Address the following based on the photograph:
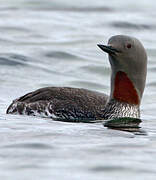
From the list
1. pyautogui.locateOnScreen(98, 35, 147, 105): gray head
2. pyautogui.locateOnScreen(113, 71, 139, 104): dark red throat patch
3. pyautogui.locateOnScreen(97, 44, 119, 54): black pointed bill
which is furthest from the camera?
pyautogui.locateOnScreen(113, 71, 139, 104): dark red throat patch

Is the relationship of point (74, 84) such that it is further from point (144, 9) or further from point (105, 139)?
point (144, 9)

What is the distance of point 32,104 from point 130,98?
1325 mm

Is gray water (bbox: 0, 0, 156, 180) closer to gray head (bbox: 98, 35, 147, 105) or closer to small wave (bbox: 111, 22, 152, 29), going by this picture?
small wave (bbox: 111, 22, 152, 29)

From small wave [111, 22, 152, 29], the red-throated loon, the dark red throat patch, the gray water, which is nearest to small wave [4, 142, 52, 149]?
the gray water

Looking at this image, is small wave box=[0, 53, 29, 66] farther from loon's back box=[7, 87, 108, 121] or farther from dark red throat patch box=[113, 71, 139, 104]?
dark red throat patch box=[113, 71, 139, 104]

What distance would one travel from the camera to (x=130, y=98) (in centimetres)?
1220

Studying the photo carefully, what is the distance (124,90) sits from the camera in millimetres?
12164

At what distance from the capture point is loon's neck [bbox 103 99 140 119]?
39.7ft

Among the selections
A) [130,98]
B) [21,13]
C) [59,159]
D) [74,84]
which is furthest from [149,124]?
[21,13]

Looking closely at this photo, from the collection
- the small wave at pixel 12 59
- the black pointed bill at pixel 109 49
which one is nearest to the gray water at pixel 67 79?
the small wave at pixel 12 59

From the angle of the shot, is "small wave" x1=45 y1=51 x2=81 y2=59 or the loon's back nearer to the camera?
the loon's back

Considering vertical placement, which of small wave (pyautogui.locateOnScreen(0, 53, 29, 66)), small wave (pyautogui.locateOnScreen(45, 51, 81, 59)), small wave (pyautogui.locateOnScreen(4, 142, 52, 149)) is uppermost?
small wave (pyautogui.locateOnScreen(45, 51, 81, 59))

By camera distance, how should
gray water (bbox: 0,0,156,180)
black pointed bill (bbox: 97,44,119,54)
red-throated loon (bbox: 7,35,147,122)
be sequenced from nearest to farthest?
1. gray water (bbox: 0,0,156,180)
2. black pointed bill (bbox: 97,44,119,54)
3. red-throated loon (bbox: 7,35,147,122)

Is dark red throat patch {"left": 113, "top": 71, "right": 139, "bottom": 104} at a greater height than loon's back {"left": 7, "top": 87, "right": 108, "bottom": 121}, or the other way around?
dark red throat patch {"left": 113, "top": 71, "right": 139, "bottom": 104}
